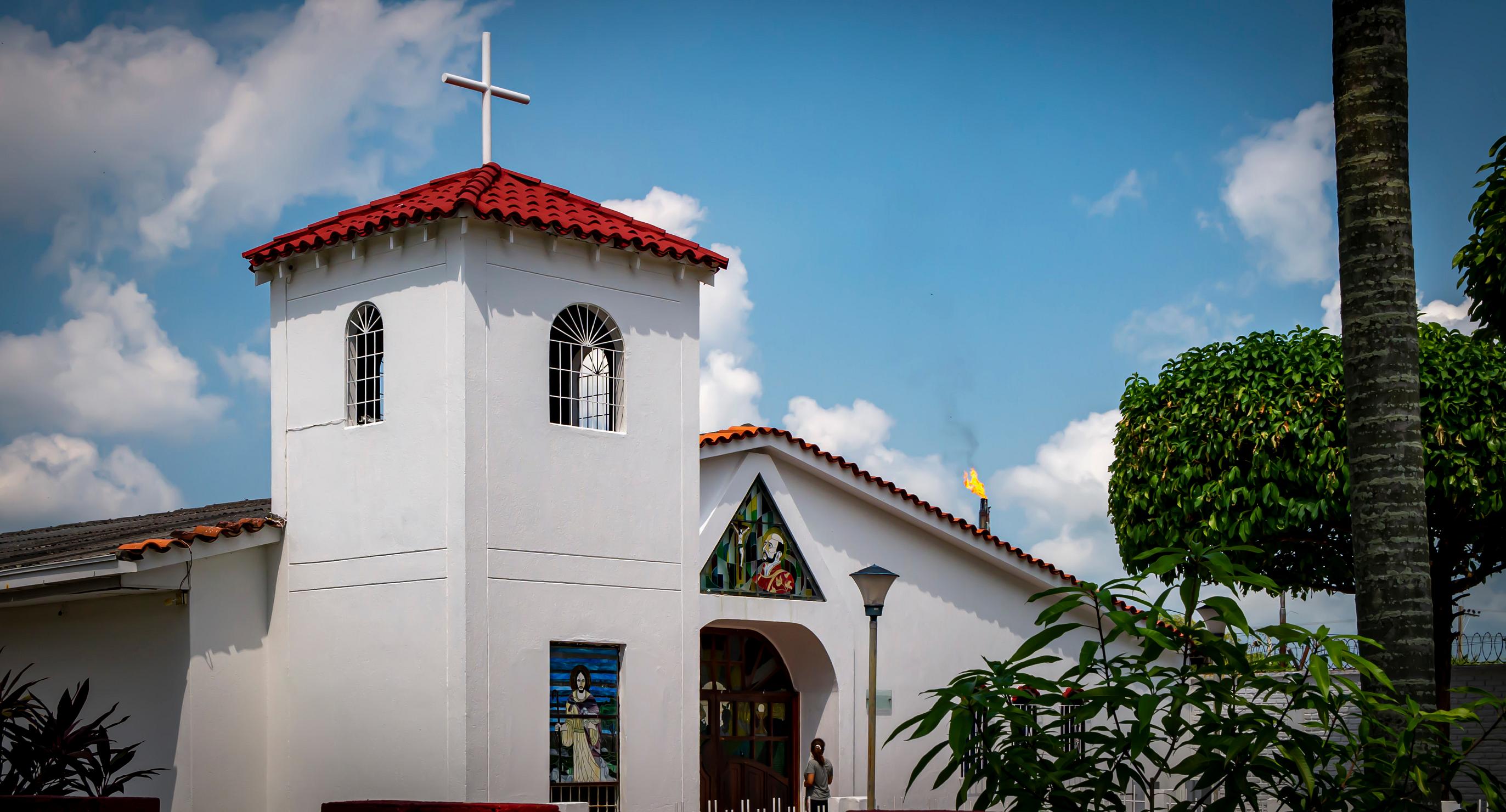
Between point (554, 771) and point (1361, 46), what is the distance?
10394mm

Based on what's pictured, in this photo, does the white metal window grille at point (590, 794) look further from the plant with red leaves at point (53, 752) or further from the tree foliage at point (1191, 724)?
the tree foliage at point (1191, 724)

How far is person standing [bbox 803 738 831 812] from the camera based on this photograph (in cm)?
1677

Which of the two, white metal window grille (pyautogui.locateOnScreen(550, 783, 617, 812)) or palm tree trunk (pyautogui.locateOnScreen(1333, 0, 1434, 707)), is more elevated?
palm tree trunk (pyautogui.locateOnScreen(1333, 0, 1434, 707))

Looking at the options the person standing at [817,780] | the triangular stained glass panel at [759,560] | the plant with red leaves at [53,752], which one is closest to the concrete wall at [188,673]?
the plant with red leaves at [53,752]

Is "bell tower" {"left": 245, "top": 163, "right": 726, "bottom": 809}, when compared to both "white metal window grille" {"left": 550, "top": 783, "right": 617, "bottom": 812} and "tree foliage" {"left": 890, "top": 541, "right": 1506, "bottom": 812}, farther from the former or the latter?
"tree foliage" {"left": 890, "top": 541, "right": 1506, "bottom": 812}

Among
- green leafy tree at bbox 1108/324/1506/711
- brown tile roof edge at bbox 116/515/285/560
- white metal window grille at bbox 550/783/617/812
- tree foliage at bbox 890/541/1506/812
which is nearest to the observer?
tree foliage at bbox 890/541/1506/812

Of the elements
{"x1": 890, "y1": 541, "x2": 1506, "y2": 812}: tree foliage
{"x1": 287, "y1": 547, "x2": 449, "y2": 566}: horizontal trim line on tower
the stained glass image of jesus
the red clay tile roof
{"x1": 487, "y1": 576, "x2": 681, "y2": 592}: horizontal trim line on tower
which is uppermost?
the red clay tile roof

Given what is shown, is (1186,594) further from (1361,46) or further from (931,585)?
(931,585)

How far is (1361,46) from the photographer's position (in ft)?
23.9

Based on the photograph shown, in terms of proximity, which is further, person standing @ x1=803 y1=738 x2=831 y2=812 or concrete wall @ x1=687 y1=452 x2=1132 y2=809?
concrete wall @ x1=687 y1=452 x2=1132 y2=809

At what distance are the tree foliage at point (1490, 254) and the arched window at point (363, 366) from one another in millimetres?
12720

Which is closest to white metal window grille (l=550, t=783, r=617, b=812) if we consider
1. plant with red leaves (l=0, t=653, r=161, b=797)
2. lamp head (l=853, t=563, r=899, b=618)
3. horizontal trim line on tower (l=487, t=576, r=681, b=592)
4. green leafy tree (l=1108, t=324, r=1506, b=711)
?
horizontal trim line on tower (l=487, t=576, r=681, b=592)

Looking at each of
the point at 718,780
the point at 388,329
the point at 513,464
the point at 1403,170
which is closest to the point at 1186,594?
the point at 1403,170

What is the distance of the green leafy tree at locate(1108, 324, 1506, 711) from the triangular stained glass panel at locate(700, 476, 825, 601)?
529 cm
